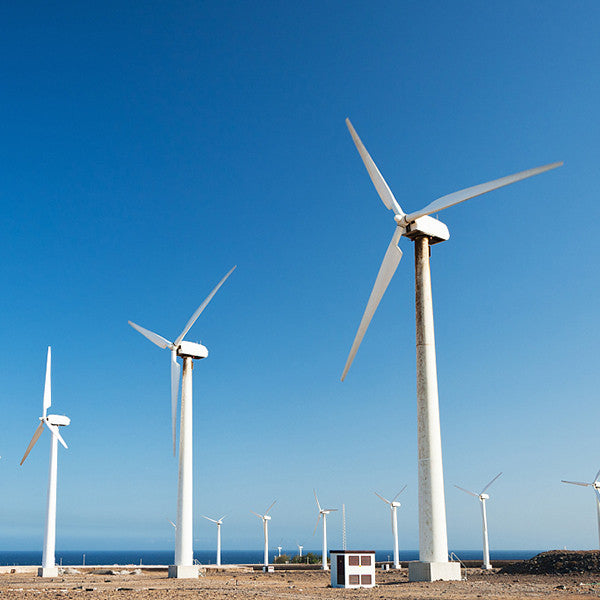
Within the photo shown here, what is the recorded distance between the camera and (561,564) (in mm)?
41125

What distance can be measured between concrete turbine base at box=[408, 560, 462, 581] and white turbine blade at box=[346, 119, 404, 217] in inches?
622

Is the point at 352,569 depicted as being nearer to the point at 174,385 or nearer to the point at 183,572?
the point at 183,572

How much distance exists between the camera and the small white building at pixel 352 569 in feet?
110

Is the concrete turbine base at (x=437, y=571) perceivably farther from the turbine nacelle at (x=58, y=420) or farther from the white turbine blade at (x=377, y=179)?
the turbine nacelle at (x=58, y=420)

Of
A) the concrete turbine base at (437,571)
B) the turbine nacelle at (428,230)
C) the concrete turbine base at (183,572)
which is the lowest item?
the concrete turbine base at (183,572)

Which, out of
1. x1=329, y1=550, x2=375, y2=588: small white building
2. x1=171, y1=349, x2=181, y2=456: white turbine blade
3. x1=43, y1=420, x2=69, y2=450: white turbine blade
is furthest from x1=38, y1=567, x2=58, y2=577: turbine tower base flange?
x1=329, y1=550, x2=375, y2=588: small white building

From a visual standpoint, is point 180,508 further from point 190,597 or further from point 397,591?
point 397,591

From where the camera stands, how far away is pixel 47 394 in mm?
67500

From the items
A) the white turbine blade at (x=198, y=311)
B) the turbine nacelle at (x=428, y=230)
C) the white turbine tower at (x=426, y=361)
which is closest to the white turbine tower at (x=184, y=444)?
the white turbine blade at (x=198, y=311)

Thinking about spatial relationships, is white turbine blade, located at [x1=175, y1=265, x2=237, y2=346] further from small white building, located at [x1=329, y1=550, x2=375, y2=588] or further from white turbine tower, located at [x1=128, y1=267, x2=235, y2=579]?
small white building, located at [x1=329, y1=550, x2=375, y2=588]

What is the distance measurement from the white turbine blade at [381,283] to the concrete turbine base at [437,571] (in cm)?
915

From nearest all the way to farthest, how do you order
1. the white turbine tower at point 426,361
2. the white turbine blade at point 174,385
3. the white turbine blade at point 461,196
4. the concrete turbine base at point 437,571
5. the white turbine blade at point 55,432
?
the concrete turbine base at point 437,571 < the white turbine tower at point 426,361 < the white turbine blade at point 461,196 < the white turbine blade at point 174,385 < the white turbine blade at point 55,432

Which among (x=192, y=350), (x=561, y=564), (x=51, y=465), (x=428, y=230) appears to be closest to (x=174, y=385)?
(x=192, y=350)

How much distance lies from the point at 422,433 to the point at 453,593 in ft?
24.5
